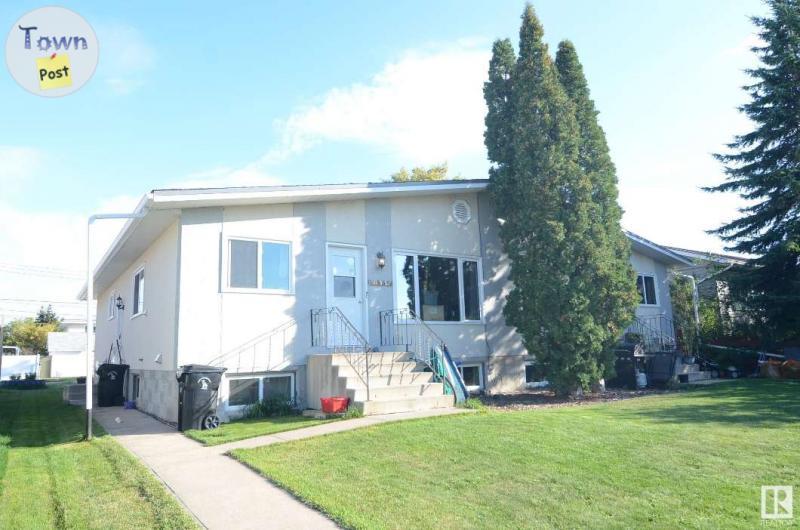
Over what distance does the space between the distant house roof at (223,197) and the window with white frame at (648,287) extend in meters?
7.62

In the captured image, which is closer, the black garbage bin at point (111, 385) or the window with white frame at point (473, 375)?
the window with white frame at point (473, 375)

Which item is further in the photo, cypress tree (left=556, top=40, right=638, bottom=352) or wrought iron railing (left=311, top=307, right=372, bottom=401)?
cypress tree (left=556, top=40, right=638, bottom=352)

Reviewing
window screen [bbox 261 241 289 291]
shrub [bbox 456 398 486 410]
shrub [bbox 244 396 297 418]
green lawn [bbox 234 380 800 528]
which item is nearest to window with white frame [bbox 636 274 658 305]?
green lawn [bbox 234 380 800 528]

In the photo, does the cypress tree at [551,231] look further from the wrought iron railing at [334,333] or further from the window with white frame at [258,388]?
the window with white frame at [258,388]

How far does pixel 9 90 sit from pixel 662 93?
12379 mm

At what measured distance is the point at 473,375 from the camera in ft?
44.7

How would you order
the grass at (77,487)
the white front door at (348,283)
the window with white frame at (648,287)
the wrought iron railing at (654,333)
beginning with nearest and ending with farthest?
the grass at (77,487), the white front door at (348,283), the wrought iron railing at (654,333), the window with white frame at (648,287)

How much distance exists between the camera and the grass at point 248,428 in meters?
8.07

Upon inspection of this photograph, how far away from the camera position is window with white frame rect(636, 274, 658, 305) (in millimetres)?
17891

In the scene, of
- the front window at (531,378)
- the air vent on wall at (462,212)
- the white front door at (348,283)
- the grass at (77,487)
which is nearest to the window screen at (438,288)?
the air vent on wall at (462,212)

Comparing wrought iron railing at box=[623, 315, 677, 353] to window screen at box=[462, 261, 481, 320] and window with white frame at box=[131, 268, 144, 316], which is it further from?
window with white frame at box=[131, 268, 144, 316]

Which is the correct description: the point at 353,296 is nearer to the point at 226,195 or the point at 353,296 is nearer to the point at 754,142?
the point at 226,195

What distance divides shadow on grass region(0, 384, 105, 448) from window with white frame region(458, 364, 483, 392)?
7.94 metres

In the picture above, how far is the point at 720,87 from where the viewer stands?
1223 centimetres
